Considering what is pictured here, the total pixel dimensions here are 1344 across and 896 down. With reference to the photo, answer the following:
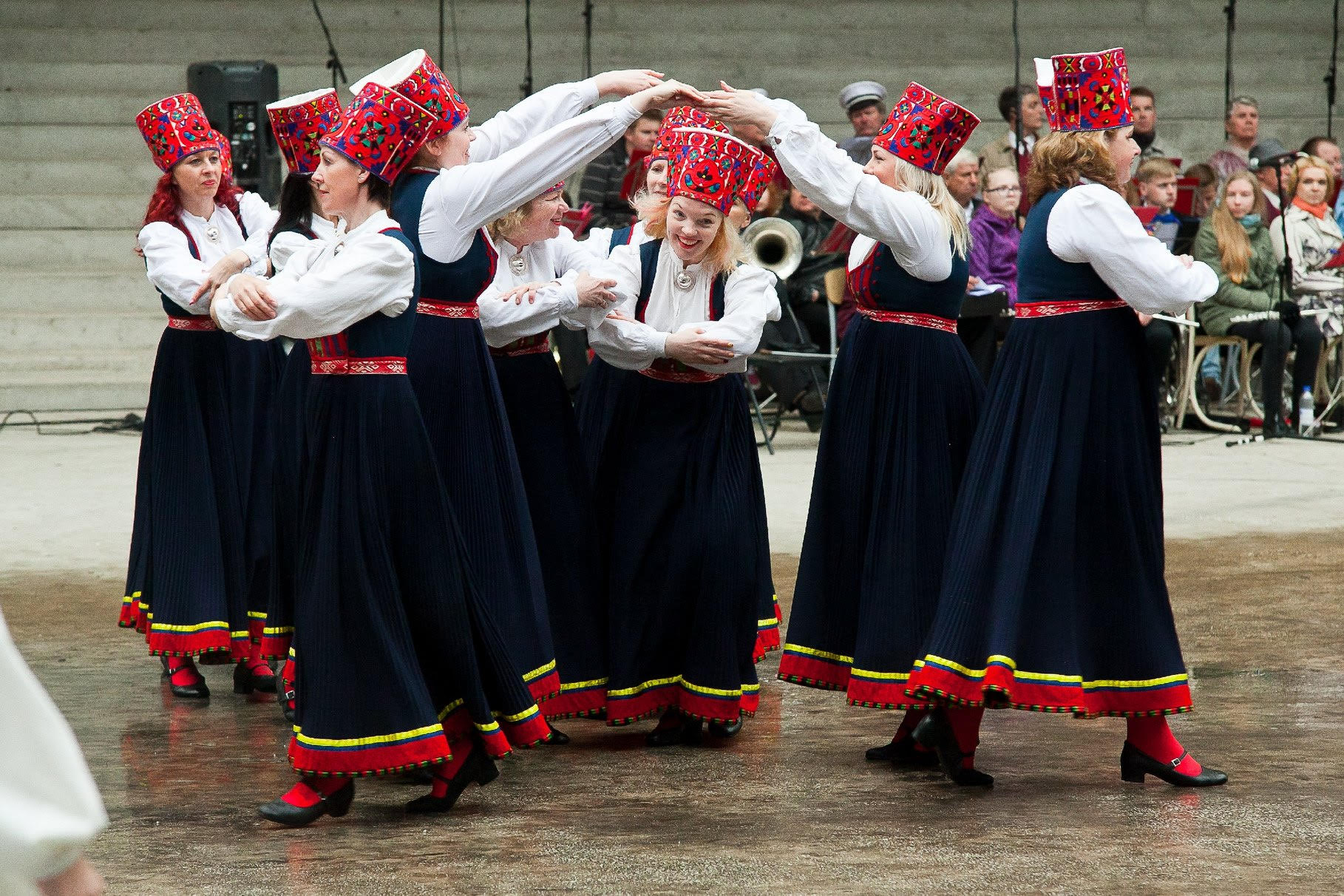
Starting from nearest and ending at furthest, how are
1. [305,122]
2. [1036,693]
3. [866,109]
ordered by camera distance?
[1036,693] → [305,122] → [866,109]

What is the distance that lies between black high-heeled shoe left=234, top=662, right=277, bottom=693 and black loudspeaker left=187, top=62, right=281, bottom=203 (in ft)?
19.9

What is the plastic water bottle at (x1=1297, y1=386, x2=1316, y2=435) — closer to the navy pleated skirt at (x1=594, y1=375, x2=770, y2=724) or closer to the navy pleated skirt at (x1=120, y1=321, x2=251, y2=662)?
the navy pleated skirt at (x1=594, y1=375, x2=770, y2=724)

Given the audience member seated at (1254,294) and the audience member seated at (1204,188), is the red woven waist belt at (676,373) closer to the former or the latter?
the audience member seated at (1254,294)

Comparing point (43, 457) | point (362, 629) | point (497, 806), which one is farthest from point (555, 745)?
point (43, 457)

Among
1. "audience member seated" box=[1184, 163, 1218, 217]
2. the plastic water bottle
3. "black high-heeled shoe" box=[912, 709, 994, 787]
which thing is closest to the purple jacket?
the plastic water bottle

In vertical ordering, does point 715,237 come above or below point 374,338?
above

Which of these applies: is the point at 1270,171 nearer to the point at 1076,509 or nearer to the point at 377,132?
the point at 1076,509

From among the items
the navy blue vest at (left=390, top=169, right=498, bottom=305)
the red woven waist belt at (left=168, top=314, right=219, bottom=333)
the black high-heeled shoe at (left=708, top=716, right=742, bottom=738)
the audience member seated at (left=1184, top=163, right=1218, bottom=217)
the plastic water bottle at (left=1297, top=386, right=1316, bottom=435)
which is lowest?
the black high-heeled shoe at (left=708, top=716, right=742, bottom=738)

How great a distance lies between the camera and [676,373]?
439 centimetres

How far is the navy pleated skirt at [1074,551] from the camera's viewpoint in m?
3.72

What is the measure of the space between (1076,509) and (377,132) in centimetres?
172

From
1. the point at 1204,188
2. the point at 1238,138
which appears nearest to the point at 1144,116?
the point at 1204,188

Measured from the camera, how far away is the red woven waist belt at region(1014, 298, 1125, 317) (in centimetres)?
376

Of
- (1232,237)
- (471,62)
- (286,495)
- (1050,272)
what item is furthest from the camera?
(471,62)
